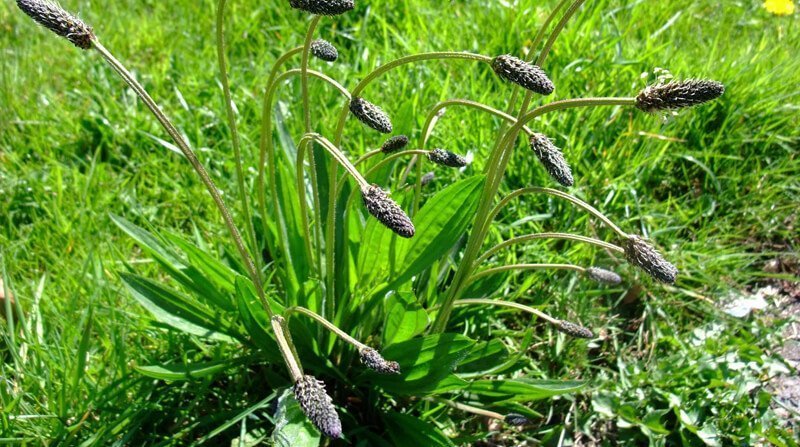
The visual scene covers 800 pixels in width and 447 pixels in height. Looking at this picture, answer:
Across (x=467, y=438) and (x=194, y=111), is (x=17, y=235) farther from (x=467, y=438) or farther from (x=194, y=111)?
(x=467, y=438)

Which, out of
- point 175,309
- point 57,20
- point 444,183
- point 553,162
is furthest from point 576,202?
point 444,183

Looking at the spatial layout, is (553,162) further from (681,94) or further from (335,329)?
(335,329)

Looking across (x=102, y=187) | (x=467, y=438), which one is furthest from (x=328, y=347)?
(x=102, y=187)

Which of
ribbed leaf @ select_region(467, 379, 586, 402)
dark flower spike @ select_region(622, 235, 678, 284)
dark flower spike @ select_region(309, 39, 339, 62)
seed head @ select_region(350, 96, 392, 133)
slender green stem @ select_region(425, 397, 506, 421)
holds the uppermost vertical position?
dark flower spike @ select_region(309, 39, 339, 62)

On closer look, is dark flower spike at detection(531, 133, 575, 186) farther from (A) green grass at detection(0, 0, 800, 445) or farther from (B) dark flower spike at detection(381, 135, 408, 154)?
(A) green grass at detection(0, 0, 800, 445)

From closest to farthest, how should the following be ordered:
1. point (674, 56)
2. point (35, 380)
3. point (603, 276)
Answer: point (603, 276), point (35, 380), point (674, 56)

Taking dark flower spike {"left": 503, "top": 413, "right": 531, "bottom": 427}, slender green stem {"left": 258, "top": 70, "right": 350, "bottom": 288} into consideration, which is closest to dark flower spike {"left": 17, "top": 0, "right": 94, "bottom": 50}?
slender green stem {"left": 258, "top": 70, "right": 350, "bottom": 288}
